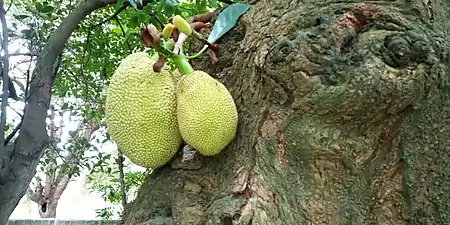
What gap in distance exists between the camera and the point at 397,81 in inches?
24.6

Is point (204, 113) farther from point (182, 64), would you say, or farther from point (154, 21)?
point (154, 21)

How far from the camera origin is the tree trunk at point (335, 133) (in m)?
0.64

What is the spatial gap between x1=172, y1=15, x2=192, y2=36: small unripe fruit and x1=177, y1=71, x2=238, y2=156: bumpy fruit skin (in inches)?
2.7

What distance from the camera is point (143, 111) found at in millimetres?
673

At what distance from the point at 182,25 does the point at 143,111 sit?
0.44ft

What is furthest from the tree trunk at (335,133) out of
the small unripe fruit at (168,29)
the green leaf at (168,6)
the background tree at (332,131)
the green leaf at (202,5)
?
the green leaf at (202,5)

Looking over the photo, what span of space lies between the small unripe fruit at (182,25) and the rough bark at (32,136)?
1009 millimetres

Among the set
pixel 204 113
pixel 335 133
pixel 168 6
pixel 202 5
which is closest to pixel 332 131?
pixel 335 133

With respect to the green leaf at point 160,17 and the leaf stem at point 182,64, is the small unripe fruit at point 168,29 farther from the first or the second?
the green leaf at point 160,17

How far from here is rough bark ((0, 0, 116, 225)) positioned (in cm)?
155

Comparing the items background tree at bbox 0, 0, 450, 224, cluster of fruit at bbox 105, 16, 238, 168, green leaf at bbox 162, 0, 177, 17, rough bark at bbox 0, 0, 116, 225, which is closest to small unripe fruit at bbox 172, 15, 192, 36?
cluster of fruit at bbox 105, 16, 238, 168

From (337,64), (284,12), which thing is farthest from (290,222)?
(284,12)

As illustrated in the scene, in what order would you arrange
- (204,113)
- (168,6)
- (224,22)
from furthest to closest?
(168,6), (224,22), (204,113)

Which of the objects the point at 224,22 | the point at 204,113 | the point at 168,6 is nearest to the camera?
the point at 204,113
